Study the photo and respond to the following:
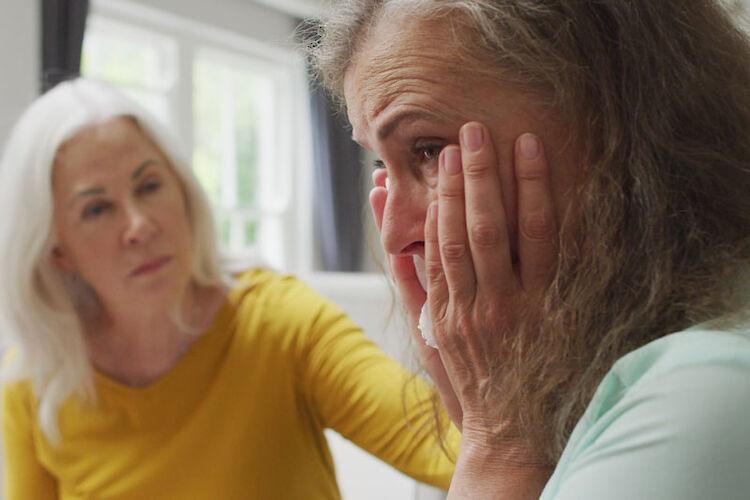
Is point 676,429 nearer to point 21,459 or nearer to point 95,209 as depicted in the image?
point 95,209

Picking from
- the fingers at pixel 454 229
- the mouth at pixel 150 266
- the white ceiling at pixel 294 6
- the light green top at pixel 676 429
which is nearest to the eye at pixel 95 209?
the mouth at pixel 150 266

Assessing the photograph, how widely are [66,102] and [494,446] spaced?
1314mm

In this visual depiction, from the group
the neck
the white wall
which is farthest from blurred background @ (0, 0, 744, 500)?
the neck

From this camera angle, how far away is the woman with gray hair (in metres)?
0.68

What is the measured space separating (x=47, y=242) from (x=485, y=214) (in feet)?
4.09

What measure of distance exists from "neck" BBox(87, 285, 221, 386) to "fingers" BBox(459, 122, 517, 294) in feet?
3.47

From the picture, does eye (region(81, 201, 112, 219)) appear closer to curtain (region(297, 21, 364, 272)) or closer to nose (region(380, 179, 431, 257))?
nose (region(380, 179, 431, 257))

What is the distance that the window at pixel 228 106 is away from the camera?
4.59 m

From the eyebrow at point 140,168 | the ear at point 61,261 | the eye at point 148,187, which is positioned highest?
the eyebrow at point 140,168

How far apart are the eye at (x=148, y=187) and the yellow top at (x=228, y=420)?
34cm

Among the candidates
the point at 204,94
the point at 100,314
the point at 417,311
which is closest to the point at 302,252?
the point at 204,94

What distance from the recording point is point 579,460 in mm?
565

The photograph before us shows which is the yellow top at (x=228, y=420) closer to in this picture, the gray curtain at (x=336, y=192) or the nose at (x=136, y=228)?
the nose at (x=136, y=228)

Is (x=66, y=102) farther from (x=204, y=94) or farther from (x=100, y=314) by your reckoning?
(x=204, y=94)
